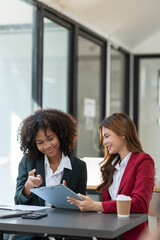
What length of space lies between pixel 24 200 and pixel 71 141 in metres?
0.48

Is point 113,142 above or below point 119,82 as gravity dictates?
below

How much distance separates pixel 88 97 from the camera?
259 inches

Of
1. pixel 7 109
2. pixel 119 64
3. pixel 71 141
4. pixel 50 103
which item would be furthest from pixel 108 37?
pixel 71 141

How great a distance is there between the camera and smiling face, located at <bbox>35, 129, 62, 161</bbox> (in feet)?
9.37

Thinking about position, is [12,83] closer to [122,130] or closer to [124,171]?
[122,130]

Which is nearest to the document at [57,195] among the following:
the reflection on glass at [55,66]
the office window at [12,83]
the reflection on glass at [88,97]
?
the office window at [12,83]

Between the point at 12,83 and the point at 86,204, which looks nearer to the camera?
the point at 86,204

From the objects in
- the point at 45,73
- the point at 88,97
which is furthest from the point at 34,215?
the point at 88,97

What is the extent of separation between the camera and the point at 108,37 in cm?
710

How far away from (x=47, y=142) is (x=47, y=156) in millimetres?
112

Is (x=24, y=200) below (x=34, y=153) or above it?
below

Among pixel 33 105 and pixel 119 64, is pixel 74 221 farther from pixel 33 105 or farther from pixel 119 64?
pixel 119 64

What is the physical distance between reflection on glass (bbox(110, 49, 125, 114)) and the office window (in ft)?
9.00

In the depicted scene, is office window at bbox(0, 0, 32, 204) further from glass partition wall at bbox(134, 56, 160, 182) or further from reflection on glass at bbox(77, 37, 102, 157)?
glass partition wall at bbox(134, 56, 160, 182)
